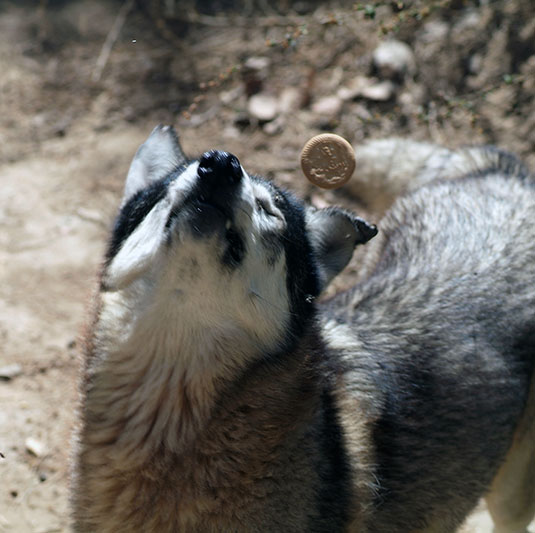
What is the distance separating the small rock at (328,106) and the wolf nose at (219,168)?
14.5 ft

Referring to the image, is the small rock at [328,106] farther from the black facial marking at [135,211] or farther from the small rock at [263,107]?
the black facial marking at [135,211]

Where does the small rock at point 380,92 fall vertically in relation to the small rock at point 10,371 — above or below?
above

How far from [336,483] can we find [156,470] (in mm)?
835

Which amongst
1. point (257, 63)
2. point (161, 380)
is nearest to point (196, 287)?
point (161, 380)

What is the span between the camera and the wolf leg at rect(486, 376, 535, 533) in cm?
389

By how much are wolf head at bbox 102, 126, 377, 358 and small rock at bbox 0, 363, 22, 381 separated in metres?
2.12

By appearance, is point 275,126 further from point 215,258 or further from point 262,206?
point 215,258

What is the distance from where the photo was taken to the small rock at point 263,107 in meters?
6.92

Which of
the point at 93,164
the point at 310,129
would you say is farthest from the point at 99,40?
the point at 310,129

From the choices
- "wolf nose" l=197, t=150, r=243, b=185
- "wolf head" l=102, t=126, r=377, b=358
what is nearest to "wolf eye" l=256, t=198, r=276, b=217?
"wolf head" l=102, t=126, r=377, b=358

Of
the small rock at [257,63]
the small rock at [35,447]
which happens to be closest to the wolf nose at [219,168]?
the small rock at [35,447]

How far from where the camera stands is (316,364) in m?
3.13

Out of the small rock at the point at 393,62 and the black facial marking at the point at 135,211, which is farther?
the small rock at the point at 393,62

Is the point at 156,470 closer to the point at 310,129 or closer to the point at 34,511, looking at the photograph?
the point at 34,511
